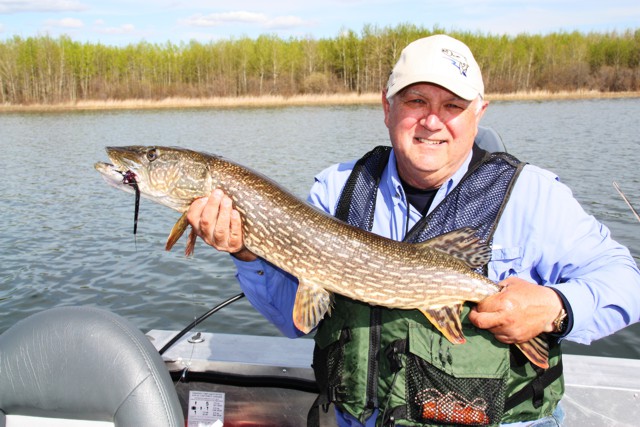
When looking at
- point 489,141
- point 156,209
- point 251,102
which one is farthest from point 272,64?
point 489,141

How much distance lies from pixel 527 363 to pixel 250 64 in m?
61.5

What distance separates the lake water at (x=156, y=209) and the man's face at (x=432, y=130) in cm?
370

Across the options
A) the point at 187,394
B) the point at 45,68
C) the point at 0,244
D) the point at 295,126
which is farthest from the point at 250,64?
the point at 187,394

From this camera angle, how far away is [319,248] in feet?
8.10

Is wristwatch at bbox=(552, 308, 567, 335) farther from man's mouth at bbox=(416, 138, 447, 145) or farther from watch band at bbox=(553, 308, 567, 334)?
man's mouth at bbox=(416, 138, 447, 145)

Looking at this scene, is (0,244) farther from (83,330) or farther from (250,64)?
(250,64)

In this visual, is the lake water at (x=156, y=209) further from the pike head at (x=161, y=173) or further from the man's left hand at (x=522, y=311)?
the man's left hand at (x=522, y=311)

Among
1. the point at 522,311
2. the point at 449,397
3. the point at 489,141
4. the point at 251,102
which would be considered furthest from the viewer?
the point at 251,102

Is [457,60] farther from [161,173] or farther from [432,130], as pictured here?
[161,173]

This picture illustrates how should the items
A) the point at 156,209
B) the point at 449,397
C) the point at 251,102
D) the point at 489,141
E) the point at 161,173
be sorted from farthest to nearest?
the point at 251,102 < the point at 156,209 < the point at 489,141 < the point at 161,173 < the point at 449,397

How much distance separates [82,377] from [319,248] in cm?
109

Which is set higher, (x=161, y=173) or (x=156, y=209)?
(x=161, y=173)

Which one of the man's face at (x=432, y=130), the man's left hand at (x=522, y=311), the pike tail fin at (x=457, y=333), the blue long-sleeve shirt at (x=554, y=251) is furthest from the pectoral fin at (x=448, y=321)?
the man's face at (x=432, y=130)

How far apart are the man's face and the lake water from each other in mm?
3705
